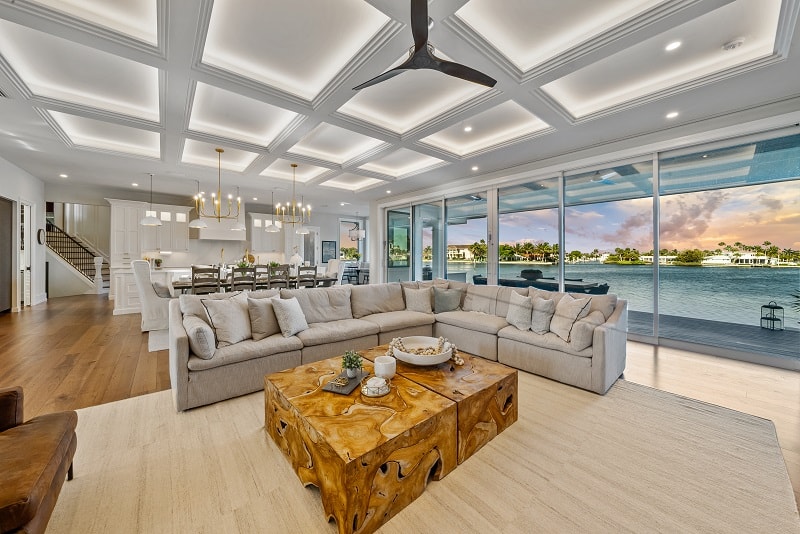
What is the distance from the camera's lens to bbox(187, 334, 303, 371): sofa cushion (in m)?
2.59

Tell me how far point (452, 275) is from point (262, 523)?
6.05 m

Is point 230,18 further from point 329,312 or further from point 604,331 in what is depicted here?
point 604,331

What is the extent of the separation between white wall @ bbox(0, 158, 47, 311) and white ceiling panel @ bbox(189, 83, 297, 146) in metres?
4.46

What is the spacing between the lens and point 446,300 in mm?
4480

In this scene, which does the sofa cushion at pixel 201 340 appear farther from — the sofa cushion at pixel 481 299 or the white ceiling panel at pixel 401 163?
the white ceiling panel at pixel 401 163

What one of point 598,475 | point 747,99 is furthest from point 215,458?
point 747,99

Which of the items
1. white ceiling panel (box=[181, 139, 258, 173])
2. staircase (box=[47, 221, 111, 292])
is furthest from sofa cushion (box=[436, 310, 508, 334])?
staircase (box=[47, 221, 111, 292])

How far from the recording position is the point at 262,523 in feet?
4.95

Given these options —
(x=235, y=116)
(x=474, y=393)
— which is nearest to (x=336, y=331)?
(x=474, y=393)

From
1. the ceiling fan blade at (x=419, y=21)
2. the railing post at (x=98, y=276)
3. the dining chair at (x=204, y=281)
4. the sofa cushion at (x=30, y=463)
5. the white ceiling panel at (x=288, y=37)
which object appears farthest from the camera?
the railing post at (x=98, y=276)

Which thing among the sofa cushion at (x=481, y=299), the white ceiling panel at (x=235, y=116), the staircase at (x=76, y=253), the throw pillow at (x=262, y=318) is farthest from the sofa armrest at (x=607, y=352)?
the staircase at (x=76, y=253)

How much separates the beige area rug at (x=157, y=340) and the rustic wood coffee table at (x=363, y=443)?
3.11 meters

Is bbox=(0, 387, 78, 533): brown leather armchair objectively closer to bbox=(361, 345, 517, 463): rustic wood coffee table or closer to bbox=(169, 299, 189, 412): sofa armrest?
bbox=(169, 299, 189, 412): sofa armrest

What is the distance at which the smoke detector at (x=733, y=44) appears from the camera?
264 cm
